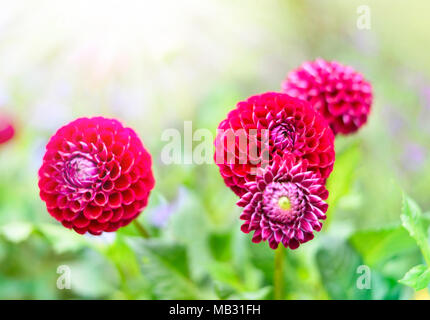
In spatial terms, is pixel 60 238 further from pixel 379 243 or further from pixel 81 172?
pixel 379 243

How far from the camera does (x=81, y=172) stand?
1.52ft

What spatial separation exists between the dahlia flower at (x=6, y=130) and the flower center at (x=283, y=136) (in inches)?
29.0

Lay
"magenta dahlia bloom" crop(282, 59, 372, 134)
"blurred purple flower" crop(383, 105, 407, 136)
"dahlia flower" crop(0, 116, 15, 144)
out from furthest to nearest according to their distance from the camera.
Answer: "blurred purple flower" crop(383, 105, 407, 136), "dahlia flower" crop(0, 116, 15, 144), "magenta dahlia bloom" crop(282, 59, 372, 134)

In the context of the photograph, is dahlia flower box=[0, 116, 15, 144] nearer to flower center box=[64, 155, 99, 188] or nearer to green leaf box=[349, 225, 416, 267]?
flower center box=[64, 155, 99, 188]

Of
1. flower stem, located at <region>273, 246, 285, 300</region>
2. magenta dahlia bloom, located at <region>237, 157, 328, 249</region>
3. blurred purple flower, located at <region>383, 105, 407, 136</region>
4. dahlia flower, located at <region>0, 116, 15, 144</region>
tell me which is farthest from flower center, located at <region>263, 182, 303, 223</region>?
blurred purple flower, located at <region>383, 105, 407, 136</region>

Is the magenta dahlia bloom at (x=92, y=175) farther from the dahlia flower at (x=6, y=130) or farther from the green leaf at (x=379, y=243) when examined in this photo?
the dahlia flower at (x=6, y=130)

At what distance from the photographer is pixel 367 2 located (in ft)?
4.84

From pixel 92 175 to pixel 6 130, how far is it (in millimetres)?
621

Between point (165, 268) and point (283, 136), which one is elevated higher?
point (283, 136)

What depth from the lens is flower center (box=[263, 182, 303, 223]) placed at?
1.38 ft

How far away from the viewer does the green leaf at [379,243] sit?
0.65 meters

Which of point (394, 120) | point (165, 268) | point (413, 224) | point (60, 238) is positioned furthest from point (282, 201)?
point (394, 120)

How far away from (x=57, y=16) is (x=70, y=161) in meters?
1.17

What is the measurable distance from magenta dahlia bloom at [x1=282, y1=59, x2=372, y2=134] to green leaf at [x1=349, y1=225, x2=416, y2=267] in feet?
0.61
